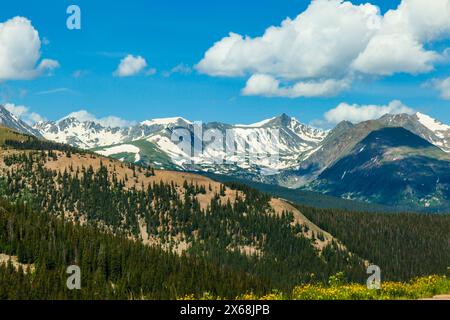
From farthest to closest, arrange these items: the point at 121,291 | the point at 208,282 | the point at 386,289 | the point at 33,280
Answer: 1. the point at 208,282
2. the point at 121,291
3. the point at 33,280
4. the point at 386,289

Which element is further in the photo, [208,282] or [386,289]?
[208,282]

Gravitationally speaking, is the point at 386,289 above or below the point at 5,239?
below

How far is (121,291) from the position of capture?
174 metres

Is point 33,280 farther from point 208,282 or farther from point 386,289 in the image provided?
point 386,289
